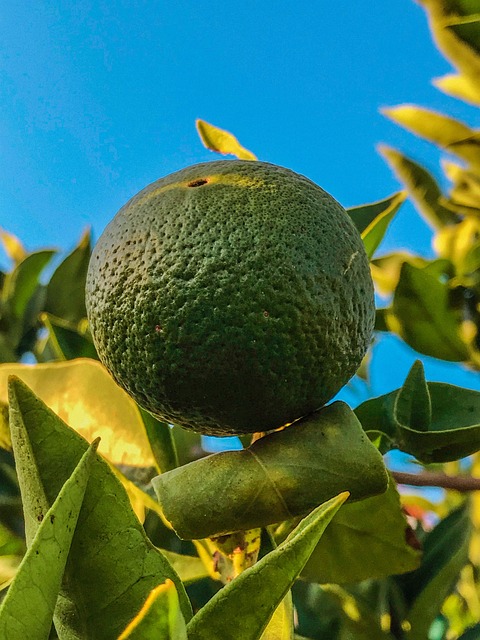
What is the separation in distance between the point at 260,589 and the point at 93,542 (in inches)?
6.7

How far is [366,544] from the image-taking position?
3.55 feet

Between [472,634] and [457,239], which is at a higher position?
[457,239]

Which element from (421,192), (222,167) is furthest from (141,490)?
(421,192)

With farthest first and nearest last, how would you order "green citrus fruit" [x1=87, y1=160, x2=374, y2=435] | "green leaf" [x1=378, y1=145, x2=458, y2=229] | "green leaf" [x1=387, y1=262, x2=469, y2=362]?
"green leaf" [x1=378, y1=145, x2=458, y2=229]
"green leaf" [x1=387, y1=262, x2=469, y2=362]
"green citrus fruit" [x1=87, y1=160, x2=374, y2=435]

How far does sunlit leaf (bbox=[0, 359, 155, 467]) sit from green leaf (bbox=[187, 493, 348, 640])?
503 mm

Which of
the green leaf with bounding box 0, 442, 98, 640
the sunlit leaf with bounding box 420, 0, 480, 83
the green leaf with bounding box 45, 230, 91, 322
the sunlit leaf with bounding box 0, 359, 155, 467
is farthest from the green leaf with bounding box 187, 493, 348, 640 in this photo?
the green leaf with bounding box 45, 230, 91, 322

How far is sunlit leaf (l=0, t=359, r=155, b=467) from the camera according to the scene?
3.65 ft

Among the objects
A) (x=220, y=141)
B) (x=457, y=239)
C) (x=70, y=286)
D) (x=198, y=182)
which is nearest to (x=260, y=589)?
(x=198, y=182)

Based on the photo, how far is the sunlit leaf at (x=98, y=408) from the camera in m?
1.11

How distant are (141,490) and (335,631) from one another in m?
0.65

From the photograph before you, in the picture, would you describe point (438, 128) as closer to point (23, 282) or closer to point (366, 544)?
point (366, 544)

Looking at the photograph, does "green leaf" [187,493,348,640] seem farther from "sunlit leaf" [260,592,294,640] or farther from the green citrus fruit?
the green citrus fruit

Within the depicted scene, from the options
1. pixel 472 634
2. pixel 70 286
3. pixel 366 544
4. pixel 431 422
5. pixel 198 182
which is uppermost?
pixel 198 182

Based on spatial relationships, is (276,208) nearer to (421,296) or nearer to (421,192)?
(421,296)
